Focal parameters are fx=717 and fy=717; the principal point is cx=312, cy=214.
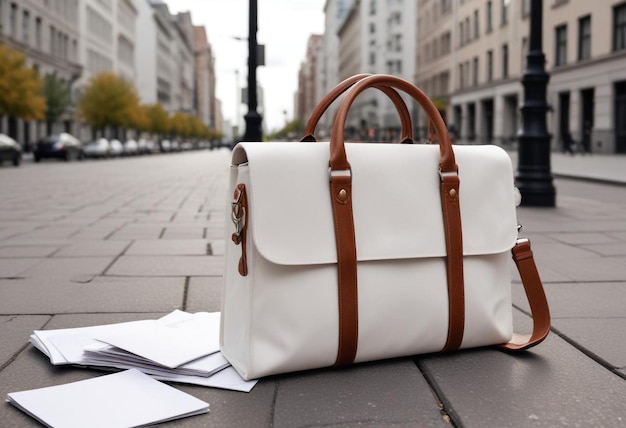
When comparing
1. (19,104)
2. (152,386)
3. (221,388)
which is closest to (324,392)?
(221,388)

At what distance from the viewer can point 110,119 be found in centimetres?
5709

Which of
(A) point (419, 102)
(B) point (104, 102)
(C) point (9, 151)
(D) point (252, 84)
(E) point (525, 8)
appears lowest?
(C) point (9, 151)

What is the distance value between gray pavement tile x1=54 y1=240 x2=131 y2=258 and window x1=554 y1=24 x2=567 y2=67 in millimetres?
32845

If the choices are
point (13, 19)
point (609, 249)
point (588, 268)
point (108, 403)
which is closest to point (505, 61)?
point (13, 19)

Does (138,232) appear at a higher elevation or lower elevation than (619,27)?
lower

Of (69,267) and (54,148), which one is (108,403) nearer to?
(69,267)

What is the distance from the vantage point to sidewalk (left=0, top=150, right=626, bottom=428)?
7.08ft

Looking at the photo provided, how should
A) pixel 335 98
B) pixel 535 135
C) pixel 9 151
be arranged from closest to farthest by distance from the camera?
pixel 335 98 → pixel 535 135 → pixel 9 151

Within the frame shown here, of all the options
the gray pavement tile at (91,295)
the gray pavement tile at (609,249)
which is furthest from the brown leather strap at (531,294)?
the gray pavement tile at (609,249)

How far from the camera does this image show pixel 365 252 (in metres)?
2.46

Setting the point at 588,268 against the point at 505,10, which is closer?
the point at 588,268

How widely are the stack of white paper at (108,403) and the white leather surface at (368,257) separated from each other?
0.28 m

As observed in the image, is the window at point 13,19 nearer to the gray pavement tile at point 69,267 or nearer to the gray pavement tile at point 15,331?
the gray pavement tile at point 69,267

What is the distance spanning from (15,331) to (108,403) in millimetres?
1212
